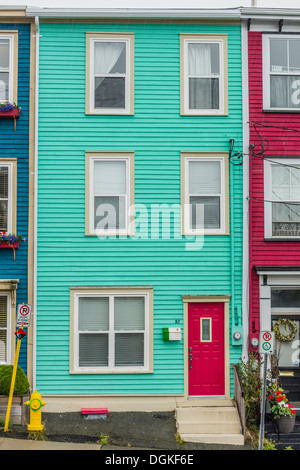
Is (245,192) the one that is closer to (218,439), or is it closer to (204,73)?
(204,73)

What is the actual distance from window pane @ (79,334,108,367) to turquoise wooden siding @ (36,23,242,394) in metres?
0.31

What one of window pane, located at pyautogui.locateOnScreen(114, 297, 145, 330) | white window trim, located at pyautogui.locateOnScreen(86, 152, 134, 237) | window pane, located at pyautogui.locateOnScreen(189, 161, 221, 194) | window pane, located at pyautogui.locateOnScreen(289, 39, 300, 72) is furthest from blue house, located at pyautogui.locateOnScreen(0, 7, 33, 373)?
window pane, located at pyautogui.locateOnScreen(289, 39, 300, 72)

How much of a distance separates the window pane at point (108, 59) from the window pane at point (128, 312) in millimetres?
5567

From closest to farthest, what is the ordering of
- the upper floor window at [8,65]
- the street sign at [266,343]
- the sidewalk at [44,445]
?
the street sign at [266,343]
the sidewalk at [44,445]
the upper floor window at [8,65]

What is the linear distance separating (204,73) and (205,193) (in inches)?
118

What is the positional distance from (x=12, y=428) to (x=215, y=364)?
480 centimetres

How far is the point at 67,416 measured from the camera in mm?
13344

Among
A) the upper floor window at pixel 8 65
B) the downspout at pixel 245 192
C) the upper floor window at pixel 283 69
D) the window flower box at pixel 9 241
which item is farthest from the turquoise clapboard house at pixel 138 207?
the upper floor window at pixel 283 69

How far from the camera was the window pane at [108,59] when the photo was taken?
1454 centimetres

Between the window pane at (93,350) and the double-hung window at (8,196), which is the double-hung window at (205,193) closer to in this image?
the window pane at (93,350)

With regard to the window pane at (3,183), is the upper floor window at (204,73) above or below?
above

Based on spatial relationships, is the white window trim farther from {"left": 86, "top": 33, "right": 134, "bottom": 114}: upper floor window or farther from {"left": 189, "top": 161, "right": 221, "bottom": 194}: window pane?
{"left": 189, "top": 161, "right": 221, "bottom": 194}: window pane

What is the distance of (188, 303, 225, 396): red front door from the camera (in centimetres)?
1391

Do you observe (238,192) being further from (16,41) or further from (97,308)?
(16,41)
